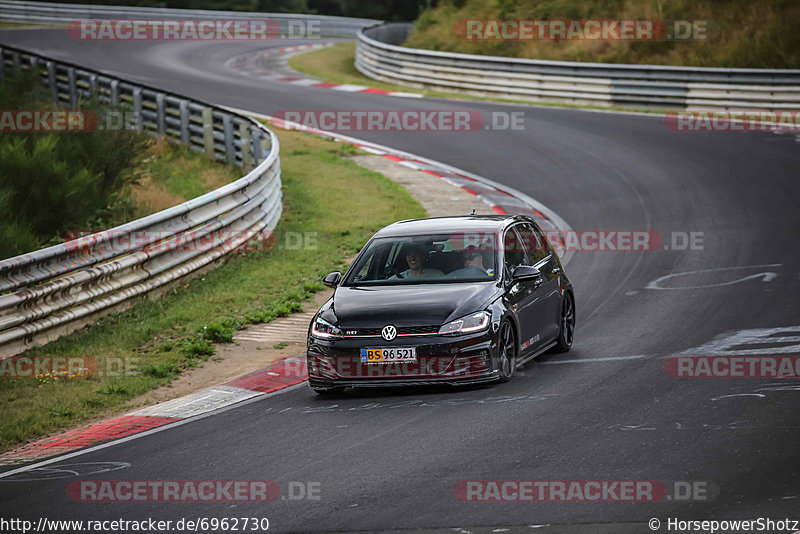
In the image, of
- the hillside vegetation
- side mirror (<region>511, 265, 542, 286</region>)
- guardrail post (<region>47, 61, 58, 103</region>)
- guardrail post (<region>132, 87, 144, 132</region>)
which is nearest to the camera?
side mirror (<region>511, 265, 542, 286</region>)

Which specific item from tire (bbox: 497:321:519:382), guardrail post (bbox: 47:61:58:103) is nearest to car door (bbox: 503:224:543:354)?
tire (bbox: 497:321:519:382)

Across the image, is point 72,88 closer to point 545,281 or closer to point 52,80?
point 52,80

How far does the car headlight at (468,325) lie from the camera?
9.93 metres

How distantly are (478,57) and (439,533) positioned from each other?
94.9 feet

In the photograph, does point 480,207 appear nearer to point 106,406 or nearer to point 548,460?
point 106,406

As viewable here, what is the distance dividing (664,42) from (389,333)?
91.6ft

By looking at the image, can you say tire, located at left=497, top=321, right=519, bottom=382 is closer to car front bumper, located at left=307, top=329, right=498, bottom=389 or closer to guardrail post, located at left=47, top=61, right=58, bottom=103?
car front bumper, located at left=307, top=329, right=498, bottom=389

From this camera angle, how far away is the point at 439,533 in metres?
6.41

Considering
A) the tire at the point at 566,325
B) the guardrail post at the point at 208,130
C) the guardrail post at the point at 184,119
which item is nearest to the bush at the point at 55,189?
the guardrail post at the point at 208,130

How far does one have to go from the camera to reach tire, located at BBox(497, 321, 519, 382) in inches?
402

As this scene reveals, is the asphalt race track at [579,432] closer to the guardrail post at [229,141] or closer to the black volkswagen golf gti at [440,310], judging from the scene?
the black volkswagen golf gti at [440,310]

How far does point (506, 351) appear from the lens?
10.4 m

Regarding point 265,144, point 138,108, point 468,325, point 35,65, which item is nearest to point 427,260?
point 468,325

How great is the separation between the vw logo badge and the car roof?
174 centimetres
